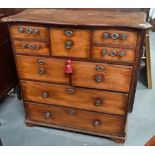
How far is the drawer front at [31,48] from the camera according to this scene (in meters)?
1.44

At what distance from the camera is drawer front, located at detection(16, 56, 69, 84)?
1.50 m

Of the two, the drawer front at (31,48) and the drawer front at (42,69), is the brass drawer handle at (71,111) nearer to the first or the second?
the drawer front at (42,69)

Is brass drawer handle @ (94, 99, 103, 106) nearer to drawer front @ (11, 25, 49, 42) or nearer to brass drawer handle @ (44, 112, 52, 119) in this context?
brass drawer handle @ (44, 112, 52, 119)

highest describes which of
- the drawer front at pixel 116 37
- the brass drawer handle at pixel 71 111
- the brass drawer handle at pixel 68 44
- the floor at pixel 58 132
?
the drawer front at pixel 116 37

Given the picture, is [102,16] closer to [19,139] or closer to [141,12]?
[141,12]

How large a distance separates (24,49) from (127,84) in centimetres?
72

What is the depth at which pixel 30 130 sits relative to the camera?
6.14 ft

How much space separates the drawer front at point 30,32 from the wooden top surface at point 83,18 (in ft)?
0.17

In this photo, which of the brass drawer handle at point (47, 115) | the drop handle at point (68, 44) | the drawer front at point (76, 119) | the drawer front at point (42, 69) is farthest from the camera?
the brass drawer handle at point (47, 115)

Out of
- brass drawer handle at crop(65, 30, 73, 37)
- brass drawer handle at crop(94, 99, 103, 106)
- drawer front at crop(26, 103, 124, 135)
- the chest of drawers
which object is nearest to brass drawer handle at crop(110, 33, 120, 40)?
the chest of drawers

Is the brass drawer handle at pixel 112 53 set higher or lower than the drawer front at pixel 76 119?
higher

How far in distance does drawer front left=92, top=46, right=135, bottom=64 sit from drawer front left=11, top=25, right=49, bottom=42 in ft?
1.07

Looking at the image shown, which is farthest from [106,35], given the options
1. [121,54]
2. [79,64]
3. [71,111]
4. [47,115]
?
[47,115]

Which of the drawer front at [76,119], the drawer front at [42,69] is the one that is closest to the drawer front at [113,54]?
the drawer front at [42,69]
